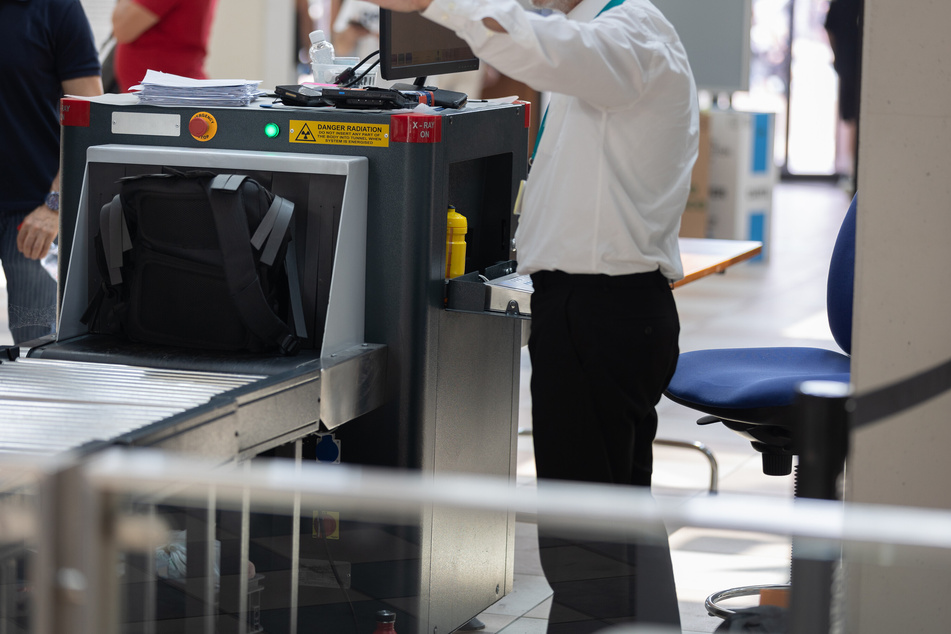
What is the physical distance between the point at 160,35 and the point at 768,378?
2.78 m

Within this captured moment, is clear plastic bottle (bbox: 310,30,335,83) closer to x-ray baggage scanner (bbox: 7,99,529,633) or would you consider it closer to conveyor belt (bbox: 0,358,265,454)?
x-ray baggage scanner (bbox: 7,99,529,633)

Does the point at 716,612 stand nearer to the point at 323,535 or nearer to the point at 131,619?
the point at 323,535

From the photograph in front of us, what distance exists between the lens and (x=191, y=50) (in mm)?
4520

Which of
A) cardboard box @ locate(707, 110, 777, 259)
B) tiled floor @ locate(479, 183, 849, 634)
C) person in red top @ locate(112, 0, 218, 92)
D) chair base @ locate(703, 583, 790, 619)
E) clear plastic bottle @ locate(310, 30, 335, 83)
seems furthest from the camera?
cardboard box @ locate(707, 110, 777, 259)

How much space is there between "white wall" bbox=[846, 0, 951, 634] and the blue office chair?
481 mm

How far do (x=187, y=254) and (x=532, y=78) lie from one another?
740mm

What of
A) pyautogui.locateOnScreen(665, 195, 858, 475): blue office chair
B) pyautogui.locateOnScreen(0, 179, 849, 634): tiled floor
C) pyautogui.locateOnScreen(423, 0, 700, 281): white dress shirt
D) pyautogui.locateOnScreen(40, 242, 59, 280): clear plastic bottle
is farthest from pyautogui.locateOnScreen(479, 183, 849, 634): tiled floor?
pyautogui.locateOnScreen(40, 242, 59, 280): clear plastic bottle

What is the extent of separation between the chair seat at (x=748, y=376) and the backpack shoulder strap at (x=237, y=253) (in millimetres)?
946

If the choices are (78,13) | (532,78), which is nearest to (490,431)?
(532,78)

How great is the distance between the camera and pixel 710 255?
3121 mm

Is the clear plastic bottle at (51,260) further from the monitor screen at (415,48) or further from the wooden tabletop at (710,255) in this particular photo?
the wooden tabletop at (710,255)

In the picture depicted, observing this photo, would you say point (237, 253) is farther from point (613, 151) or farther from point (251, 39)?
point (251, 39)

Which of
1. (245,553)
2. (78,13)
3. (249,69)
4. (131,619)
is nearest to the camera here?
(131,619)

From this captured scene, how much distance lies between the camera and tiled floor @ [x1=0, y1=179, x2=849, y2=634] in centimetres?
277
